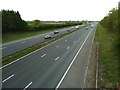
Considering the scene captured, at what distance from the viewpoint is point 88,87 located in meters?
13.5

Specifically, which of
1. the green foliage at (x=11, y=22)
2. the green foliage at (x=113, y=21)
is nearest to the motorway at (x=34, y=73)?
the green foliage at (x=113, y=21)

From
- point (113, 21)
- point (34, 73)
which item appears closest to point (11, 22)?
point (113, 21)

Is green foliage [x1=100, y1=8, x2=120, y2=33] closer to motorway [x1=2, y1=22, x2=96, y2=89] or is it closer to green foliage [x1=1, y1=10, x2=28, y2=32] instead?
motorway [x1=2, y1=22, x2=96, y2=89]

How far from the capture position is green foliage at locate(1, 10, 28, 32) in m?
48.2

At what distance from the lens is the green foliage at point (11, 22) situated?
48.2 metres

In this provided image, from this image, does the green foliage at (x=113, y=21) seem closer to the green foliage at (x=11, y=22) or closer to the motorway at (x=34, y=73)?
the motorway at (x=34, y=73)

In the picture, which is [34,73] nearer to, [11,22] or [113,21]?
[113,21]

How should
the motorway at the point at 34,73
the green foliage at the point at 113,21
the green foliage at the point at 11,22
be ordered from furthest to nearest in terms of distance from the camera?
the green foliage at the point at 11,22, the green foliage at the point at 113,21, the motorway at the point at 34,73

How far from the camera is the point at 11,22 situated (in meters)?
50.5

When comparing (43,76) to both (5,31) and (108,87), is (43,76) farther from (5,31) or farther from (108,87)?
(5,31)

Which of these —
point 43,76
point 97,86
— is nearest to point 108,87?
point 97,86

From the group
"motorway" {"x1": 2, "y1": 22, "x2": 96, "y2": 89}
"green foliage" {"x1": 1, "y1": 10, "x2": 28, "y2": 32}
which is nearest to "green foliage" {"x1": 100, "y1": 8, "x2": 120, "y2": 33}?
"motorway" {"x1": 2, "y1": 22, "x2": 96, "y2": 89}

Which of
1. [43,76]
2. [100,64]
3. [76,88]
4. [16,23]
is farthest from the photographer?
[16,23]

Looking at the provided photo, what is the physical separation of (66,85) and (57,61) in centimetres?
816
